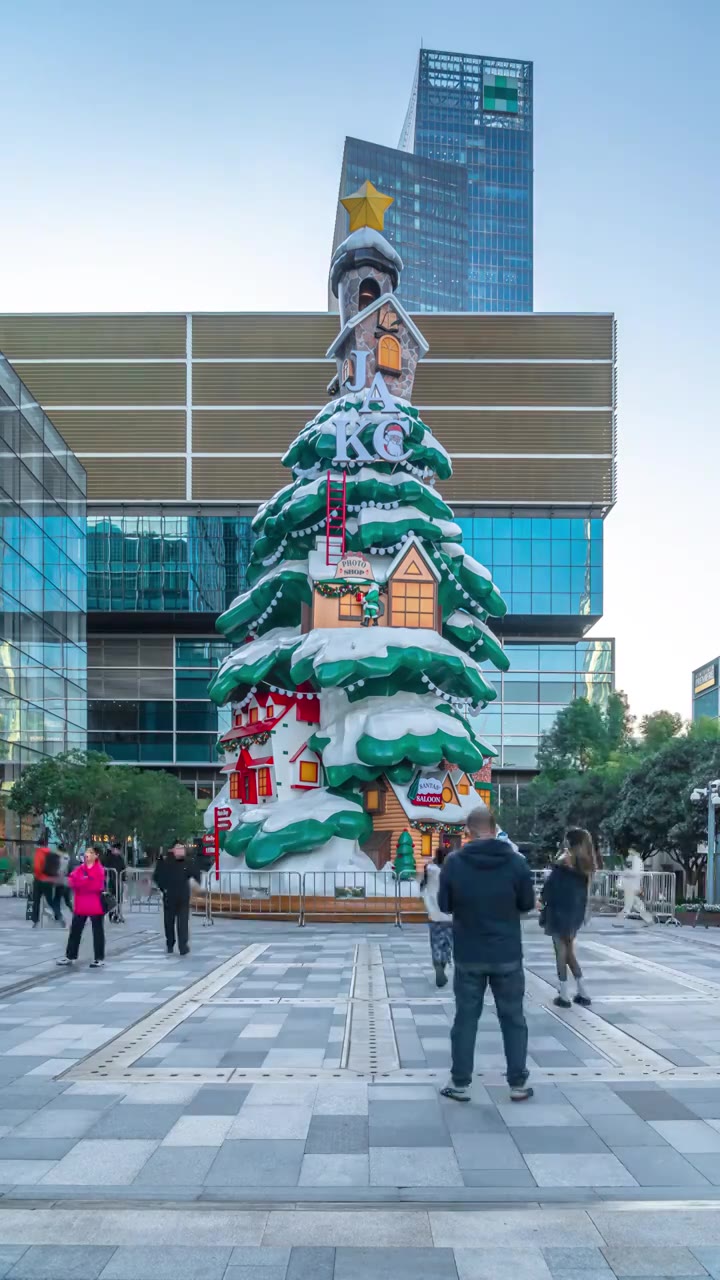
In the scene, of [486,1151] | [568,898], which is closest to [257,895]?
[568,898]

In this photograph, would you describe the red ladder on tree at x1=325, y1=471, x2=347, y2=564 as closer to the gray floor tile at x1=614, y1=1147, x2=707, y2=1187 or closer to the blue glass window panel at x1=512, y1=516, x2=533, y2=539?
the gray floor tile at x1=614, y1=1147, x2=707, y2=1187

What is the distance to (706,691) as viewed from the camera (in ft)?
420

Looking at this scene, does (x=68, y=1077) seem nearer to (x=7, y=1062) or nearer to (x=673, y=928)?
(x=7, y=1062)

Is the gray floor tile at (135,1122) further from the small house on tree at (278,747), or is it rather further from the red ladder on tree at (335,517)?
the red ladder on tree at (335,517)

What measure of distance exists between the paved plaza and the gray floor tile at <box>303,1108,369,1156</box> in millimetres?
22

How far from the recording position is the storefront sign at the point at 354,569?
3325 centimetres

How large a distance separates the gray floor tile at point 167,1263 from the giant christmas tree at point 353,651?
26.0 m

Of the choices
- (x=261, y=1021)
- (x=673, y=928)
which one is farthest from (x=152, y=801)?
(x=261, y=1021)

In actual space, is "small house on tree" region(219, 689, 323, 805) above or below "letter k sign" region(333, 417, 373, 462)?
below

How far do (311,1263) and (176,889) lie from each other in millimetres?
12963

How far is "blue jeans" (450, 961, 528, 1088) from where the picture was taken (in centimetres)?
770

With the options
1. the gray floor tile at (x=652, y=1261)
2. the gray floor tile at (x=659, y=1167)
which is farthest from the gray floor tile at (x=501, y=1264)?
the gray floor tile at (x=659, y=1167)

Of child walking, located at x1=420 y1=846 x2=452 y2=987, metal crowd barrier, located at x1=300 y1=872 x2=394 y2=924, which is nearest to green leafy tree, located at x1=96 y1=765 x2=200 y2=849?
metal crowd barrier, located at x1=300 y1=872 x2=394 y2=924

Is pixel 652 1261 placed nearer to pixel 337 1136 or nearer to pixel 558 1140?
pixel 558 1140
